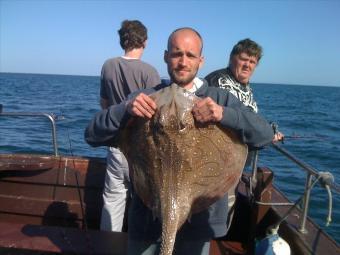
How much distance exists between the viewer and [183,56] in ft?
8.07

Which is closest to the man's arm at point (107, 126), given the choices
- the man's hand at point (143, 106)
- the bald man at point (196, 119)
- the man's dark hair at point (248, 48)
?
the bald man at point (196, 119)

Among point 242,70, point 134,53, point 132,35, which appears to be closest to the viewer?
point 242,70

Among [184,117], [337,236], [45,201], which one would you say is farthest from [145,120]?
[337,236]

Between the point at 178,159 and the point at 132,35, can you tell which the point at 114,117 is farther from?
the point at 132,35

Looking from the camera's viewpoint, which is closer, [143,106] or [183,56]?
[143,106]

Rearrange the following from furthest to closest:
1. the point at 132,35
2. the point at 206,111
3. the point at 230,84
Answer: the point at 132,35, the point at 230,84, the point at 206,111

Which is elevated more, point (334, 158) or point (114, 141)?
point (114, 141)

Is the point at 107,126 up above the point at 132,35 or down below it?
below

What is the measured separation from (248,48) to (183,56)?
1.78 m

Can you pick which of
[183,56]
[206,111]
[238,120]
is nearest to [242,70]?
[183,56]

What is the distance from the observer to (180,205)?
7.63ft

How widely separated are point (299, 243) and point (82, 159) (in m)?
3.03

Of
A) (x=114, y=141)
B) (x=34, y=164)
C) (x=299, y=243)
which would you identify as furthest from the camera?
(x=34, y=164)

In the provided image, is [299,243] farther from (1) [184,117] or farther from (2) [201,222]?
(1) [184,117]
